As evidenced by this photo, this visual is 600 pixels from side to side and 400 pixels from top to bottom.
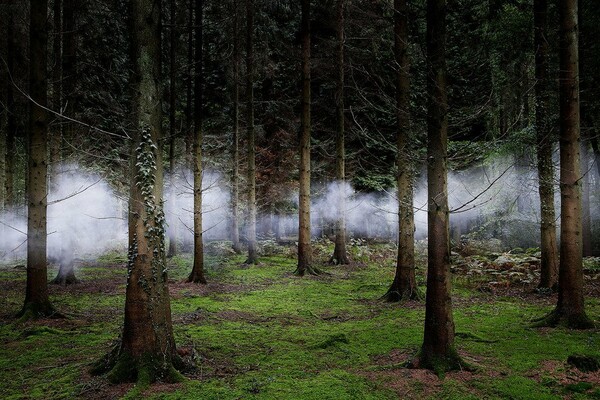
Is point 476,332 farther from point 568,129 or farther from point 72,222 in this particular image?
point 72,222

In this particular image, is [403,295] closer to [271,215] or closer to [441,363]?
[441,363]

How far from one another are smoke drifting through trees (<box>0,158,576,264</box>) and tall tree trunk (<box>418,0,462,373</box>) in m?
8.25

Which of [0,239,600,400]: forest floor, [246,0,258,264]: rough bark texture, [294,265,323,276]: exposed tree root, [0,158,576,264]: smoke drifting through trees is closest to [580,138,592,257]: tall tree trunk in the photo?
[0,158,576,264]: smoke drifting through trees

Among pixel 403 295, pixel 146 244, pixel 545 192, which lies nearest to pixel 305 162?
pixel 403 295

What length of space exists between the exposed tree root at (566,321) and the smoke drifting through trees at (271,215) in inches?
232

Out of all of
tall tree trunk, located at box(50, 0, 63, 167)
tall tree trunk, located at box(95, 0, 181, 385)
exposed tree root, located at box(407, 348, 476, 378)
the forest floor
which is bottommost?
the forest floor

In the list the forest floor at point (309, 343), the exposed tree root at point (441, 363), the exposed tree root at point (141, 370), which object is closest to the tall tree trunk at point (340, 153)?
the forest floor at point (309, 343)

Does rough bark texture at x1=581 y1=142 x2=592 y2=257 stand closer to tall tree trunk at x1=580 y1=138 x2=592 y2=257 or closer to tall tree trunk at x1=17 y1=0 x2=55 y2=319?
tall tree trunk at x1=580 y1=138 x2=592 y2=257

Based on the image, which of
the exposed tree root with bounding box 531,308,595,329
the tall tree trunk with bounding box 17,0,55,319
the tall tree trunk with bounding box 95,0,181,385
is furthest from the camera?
the tall tree trunk with bounding box 17,0,55,319

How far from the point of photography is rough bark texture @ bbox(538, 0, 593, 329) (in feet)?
22.9

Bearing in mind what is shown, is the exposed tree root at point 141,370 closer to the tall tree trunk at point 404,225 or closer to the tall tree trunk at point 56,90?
the tall tree trunk at point 404,225

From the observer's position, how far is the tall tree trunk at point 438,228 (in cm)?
500

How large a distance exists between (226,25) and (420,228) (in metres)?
20.4

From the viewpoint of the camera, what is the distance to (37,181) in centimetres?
803
